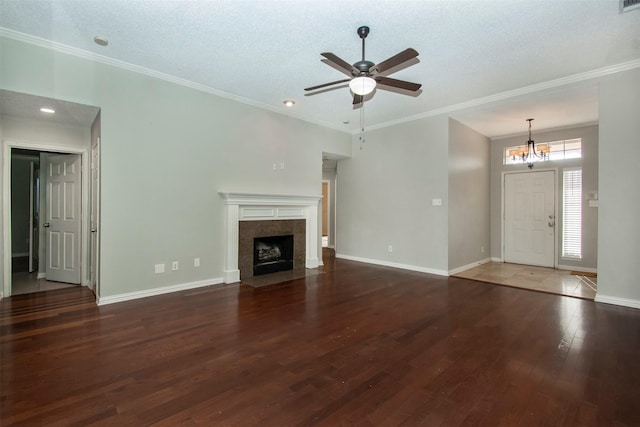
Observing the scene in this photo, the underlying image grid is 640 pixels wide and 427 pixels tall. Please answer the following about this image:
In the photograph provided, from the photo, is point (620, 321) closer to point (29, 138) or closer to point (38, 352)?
point (38, 352)

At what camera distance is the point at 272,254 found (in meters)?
5.55

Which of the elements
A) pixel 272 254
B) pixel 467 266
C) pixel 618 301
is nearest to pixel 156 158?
pixel 272 254

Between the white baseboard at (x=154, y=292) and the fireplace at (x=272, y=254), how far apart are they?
2.59 feet

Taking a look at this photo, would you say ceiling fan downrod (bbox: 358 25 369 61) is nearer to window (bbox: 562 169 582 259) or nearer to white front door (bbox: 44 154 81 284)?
white front door (bbox: 44 154 81 284)

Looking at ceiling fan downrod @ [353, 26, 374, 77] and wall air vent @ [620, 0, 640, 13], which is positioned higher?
wall air vent @ [620, 0, 640, 13]

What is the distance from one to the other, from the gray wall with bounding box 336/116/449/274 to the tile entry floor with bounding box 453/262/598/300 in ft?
2.79

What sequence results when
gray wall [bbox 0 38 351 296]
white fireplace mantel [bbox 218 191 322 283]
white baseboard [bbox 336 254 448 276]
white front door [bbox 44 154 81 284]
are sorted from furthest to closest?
white baseboard [bbox 336 254 448 276] < white fireplace mantel [bbox 218 191 322 283] < white front door [bbox 44 154 81 284] < gray wall [bbox 0 38 351 296]

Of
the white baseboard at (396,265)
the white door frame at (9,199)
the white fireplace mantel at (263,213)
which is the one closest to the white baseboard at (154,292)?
the white fireplace mantel at (263,213)

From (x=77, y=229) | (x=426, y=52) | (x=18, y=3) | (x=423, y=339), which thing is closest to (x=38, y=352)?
(x=77, y=229)

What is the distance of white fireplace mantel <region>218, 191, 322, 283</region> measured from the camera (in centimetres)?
466

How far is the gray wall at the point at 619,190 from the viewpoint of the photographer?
3.63 m

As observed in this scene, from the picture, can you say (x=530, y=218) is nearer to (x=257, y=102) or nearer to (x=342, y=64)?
(x=342, y=64)

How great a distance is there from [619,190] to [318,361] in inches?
173

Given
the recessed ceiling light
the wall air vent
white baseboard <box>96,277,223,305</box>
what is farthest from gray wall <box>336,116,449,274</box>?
the recessed ceiling light
